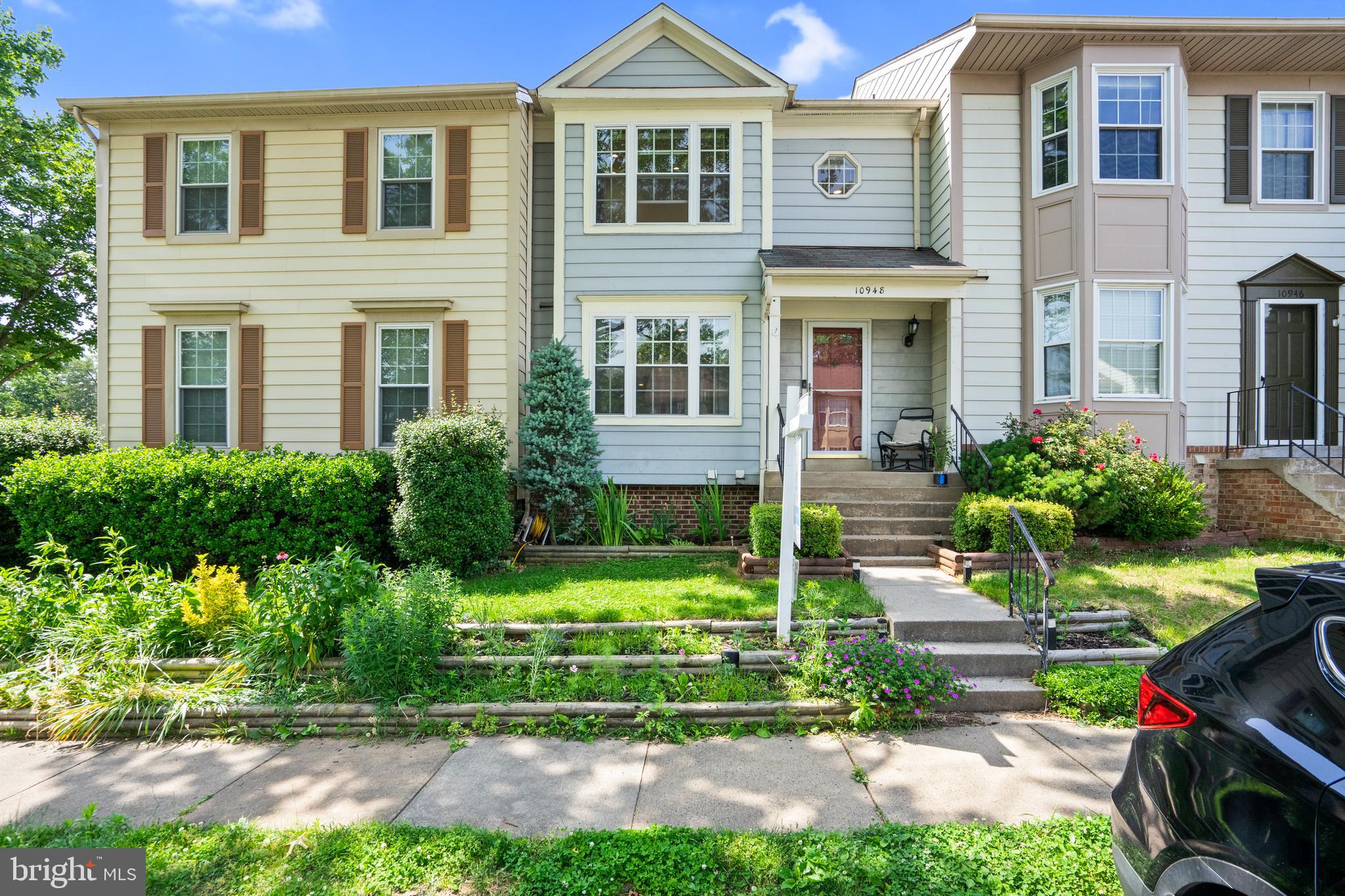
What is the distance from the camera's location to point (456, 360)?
32.4ft

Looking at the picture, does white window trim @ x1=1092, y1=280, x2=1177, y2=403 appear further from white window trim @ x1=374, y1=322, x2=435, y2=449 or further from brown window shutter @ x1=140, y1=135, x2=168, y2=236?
brown window shutter @ x1=140, y1=135, x2=168, y2=236

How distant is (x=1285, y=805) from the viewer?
1.60 m

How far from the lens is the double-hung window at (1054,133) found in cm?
925

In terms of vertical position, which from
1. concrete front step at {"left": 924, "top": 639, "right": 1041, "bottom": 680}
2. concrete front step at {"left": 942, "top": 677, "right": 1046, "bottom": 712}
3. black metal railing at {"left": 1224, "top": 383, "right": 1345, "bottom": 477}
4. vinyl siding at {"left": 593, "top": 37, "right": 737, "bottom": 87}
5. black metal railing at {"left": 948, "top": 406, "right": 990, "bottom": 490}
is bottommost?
concrete front step at {"left": 942, "top": 677, "right": 1046, "bottom": 712}

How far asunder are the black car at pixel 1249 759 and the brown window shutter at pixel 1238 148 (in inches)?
433

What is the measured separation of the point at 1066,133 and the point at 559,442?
8.73 m

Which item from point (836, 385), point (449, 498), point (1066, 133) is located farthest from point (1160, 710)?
point (1066, 133)

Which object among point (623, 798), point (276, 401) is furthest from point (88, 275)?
point (623, 798)

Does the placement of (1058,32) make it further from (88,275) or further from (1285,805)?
(88,275)

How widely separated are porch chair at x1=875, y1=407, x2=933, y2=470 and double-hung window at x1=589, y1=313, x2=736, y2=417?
2.72 m

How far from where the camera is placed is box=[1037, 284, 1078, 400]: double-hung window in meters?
9.33

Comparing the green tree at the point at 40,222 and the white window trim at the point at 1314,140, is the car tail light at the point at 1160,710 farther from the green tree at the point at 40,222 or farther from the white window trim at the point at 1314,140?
the green tree at the point at 40,222

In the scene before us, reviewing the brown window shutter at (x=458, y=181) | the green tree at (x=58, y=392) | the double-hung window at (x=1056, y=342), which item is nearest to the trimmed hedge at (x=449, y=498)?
the brown window shutter at (x=458, y=181)

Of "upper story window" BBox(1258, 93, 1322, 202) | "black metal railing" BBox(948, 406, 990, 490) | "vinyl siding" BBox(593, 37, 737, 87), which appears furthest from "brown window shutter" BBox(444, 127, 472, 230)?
"upper story window" BBox(1258, 93, 1322, 202)
